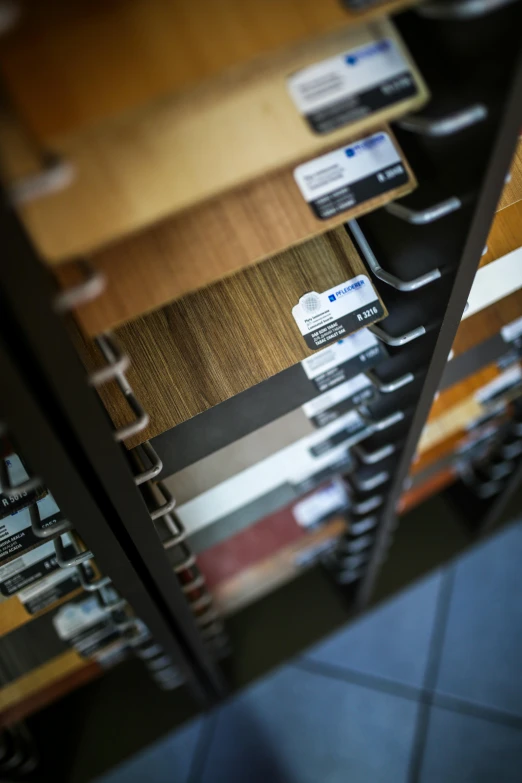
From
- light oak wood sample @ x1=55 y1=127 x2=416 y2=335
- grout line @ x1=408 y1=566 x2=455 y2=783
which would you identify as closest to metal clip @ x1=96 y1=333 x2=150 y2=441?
light oak wood sample @ x1=55 y1=127 x2=416 y2=335

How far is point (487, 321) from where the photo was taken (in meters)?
1.08

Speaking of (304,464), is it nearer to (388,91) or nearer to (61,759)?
(388,91)

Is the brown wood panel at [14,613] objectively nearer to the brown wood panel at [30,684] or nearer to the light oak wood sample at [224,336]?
the brown wood panel at [30,684]

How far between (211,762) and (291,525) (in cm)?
88

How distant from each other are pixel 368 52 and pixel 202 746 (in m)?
1.91

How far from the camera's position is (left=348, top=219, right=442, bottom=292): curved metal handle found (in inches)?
29.3

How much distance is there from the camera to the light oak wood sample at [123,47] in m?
0.41

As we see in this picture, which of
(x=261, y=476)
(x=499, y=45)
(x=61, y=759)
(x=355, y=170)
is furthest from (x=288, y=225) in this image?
(x=61, y=759)

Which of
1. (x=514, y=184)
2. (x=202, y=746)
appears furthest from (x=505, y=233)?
(x=202, y=746)

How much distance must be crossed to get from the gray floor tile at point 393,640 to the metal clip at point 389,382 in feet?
4.07

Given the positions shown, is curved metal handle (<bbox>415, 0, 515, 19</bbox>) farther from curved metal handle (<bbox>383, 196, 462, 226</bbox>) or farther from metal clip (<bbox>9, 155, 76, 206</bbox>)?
metal clip (<bbox>9, 155, 76, 206</bbox>)

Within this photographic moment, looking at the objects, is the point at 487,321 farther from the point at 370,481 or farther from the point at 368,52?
the point at 368,52

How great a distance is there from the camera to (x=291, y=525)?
149 cm

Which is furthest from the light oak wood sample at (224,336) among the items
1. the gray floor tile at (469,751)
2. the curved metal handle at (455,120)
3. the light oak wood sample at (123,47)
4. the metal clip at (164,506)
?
the gray floor tile at (469,751)
